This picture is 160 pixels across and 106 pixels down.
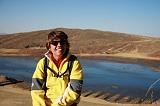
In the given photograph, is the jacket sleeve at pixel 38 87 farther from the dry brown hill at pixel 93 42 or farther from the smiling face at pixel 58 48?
the dry brown hill at pixel 93 42

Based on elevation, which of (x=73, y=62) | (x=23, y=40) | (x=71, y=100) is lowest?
(x=23, y=40)

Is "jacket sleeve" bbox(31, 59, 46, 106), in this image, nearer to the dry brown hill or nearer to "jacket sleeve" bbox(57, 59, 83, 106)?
"jacket sleeve" bbox(57, 59, 83, 106)

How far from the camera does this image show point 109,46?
67.6 meters

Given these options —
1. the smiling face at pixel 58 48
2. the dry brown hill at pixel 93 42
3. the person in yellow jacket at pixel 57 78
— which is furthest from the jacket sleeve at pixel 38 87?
the dry brown hill at pixel 93 42

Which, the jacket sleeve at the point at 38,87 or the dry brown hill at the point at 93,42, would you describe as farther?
the dry brown hill at the point at 93,42

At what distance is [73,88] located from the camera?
11.9ft

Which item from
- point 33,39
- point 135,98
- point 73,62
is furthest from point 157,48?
point 73,62

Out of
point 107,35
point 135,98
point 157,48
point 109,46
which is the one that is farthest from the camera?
point 107,35

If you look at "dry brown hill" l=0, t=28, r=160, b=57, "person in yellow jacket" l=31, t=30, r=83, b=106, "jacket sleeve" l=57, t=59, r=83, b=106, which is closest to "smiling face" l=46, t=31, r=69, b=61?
"person in yellow jacket" l=31, t=30, r=83, b=106

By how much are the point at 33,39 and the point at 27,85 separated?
198 feet

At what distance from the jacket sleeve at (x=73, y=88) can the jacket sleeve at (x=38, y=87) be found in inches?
7.5

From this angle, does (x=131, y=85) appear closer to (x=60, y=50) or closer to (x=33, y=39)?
(x=60, y=50)

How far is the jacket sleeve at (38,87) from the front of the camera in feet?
11.7

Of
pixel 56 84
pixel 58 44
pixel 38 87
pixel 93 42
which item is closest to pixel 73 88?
pixel 56 84
